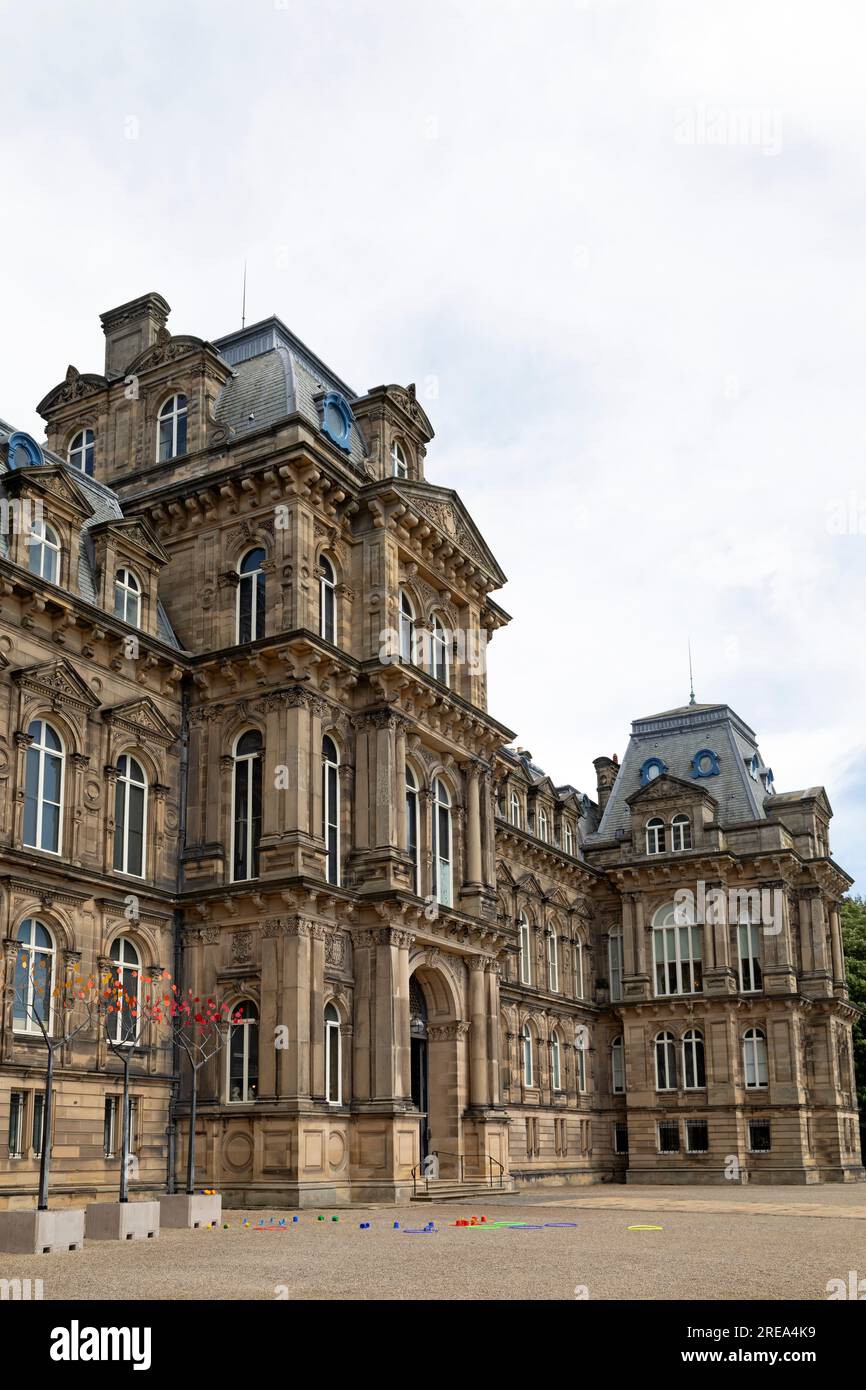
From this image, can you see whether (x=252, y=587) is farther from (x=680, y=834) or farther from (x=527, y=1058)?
(x=680, y=834)

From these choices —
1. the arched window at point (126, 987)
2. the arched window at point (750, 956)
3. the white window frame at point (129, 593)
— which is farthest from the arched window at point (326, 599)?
the arched window at point (750, 956)

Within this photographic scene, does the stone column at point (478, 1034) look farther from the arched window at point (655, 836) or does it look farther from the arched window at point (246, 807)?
the arched window at point (655, 836)

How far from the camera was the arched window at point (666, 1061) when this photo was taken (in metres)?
58.8

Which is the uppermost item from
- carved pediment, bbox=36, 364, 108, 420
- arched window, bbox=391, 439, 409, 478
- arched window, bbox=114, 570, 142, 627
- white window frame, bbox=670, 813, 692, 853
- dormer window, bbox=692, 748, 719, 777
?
carved pediment, bbox=36, 364, 108, 420

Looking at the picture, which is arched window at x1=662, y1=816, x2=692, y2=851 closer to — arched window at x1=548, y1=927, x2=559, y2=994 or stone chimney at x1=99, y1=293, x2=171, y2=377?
arched window at x1=548, y1=927, x2=559, y2=994

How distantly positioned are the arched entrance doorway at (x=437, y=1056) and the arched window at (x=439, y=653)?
859cm

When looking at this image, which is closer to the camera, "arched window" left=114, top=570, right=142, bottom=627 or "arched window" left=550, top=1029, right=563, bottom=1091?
"arched window" left=114, top=570, right=142, bottom=627

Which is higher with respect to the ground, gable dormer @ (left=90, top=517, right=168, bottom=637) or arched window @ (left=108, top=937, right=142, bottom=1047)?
gable dormer @ (left=90, top=517, right=168, bottom=637)

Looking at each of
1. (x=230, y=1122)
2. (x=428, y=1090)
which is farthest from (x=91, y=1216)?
(x=428, y=1090)

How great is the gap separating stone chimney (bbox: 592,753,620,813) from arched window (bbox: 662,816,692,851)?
23.8 ft

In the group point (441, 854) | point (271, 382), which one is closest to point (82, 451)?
point (271, 382)

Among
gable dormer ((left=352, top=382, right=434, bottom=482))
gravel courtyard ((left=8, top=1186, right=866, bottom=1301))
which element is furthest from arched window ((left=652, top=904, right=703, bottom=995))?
gravel courtyard ((left=8, top=1186, right=866, bottom=1301))

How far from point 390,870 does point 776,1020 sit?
2908 centimetres

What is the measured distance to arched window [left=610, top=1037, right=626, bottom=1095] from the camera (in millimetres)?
60969
